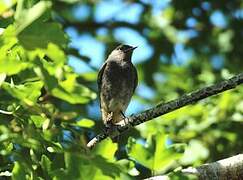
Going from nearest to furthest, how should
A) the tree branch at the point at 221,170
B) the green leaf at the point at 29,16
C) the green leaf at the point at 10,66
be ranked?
the green leaf at the point at 29,16 → the green leaf at the point at 10,66 → the tree branch at the point at 221,170

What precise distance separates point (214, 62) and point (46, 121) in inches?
220

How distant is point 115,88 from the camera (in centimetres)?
590

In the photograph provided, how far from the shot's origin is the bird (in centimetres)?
578

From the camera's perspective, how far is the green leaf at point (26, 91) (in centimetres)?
245

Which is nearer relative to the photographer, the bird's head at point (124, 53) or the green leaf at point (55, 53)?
the green leaf at point (55, 53)

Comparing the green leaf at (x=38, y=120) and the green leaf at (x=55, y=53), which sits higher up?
the green leaf at (x=38, y=120)

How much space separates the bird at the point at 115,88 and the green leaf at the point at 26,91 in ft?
9.54

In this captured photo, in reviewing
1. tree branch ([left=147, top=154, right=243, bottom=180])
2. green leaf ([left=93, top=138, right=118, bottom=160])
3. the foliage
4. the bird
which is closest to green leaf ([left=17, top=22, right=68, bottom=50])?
the foliage

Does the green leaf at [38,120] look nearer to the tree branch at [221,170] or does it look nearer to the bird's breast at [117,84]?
the tree branch at [221,170]

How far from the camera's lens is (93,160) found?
2365 millimetres

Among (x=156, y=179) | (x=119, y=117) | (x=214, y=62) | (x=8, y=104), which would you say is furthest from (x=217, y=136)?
(x=8, y=104)

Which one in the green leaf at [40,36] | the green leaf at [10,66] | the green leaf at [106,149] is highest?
the green leaf at [40,36]

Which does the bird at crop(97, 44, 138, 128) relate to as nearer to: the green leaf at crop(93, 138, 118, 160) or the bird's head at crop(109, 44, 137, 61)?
the bird's head at crop(109, 44, 137, 61)

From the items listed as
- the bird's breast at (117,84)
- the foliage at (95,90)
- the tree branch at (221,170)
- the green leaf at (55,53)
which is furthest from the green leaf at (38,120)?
the bird's breast at (117,84)
